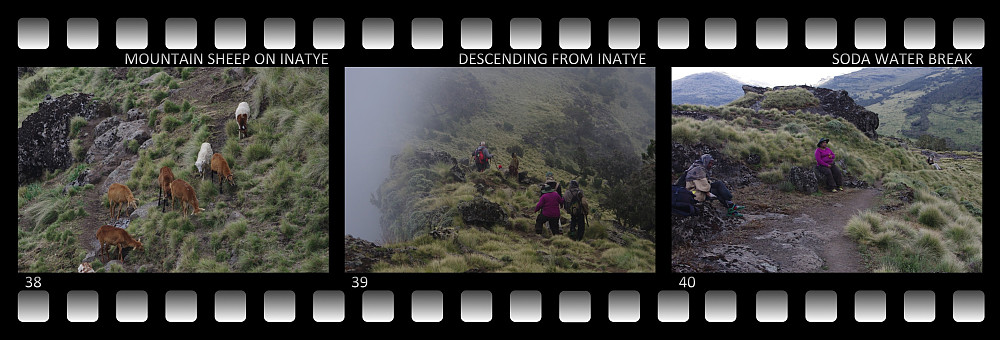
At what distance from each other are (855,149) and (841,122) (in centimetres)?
48

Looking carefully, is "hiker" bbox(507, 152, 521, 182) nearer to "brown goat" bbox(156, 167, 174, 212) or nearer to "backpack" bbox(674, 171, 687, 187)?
"backpack" bbox(674, 171, 687, 187)

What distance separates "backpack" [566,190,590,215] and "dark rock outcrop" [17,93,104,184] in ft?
26.7

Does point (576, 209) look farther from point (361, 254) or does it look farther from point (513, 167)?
point (361, 254)

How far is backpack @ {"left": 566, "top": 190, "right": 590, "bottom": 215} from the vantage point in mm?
7285

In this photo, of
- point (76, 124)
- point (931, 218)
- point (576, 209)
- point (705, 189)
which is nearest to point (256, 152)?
point (76, 124)

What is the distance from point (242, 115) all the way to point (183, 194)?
1.51m

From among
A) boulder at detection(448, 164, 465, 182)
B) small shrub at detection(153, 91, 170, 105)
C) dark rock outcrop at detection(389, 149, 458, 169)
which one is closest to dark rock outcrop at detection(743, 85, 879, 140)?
boulder at detection(448, 164, 465, 182)

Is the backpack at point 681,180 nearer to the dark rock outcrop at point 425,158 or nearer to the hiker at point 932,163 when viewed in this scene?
the dark rock outcrop at point 425,158

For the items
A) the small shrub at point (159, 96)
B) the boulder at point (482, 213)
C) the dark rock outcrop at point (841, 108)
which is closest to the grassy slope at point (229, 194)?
the small shrub at point (159, 96)

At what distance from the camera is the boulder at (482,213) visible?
287 inches

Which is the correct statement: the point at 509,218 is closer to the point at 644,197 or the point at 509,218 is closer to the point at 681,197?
the point at 644,197

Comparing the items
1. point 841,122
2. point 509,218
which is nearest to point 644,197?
point 509,218

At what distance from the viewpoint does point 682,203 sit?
282 inches

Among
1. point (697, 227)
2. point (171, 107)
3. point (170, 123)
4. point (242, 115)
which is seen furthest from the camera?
point (171, 107)
